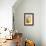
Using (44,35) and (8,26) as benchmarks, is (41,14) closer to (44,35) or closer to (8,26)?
(44,35)

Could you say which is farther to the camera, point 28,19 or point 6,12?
point 28,19

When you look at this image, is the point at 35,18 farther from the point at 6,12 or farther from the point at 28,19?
the point at 6,12

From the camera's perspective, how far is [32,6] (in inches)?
219

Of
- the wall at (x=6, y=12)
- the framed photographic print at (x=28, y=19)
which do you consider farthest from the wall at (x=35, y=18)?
the wall at (x=6, y=12)

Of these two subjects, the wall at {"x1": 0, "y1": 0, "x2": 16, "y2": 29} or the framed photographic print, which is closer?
the wall at {"x1": 0, "y1": 0, "x2": 16, "y2": 29}

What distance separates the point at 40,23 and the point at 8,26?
1.65 metres

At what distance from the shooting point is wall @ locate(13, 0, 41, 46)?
5551mm

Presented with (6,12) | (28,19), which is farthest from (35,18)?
(6,12)

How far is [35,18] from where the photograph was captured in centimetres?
557

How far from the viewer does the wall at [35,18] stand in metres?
5.55

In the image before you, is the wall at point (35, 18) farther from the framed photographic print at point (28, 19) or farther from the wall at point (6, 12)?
the wall at point (6, 12)

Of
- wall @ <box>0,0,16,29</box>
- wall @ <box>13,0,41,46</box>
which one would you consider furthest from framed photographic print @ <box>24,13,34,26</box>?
wall @ <box>0,0,16,29</box>

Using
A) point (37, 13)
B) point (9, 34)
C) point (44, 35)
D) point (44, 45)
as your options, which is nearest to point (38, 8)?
point (37, 13)

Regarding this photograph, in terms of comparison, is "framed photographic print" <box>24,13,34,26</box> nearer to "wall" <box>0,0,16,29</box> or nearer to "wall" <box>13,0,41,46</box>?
"wall" <box>13,0,41,46</box>
